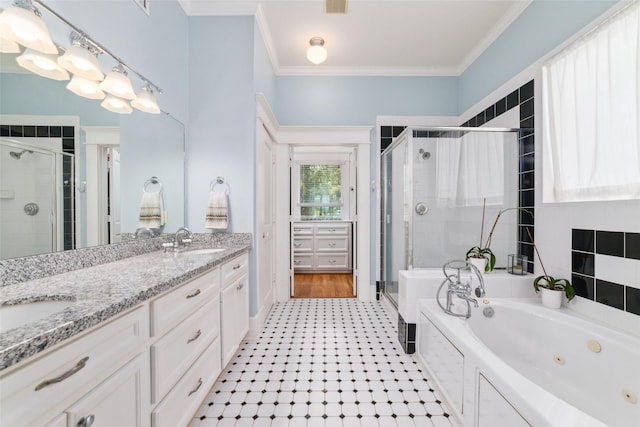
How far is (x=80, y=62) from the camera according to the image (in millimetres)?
1215

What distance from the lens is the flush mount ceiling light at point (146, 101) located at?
166cm

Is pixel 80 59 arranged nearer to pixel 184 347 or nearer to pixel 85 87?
pixel 85 87

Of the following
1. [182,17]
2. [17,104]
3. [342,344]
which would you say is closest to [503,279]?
[342,344]

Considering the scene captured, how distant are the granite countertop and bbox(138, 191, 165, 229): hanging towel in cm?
34

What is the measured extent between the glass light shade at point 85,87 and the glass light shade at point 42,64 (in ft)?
0.11

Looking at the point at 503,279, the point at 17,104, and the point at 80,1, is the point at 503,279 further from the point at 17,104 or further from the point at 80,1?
the point at 80,1

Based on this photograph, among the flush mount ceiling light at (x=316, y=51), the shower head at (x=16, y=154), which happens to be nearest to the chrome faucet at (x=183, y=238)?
the shower head at (x=16, y=154)

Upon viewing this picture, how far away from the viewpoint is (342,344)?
85.4 inches

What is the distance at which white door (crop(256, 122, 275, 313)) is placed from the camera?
2341 millimetres

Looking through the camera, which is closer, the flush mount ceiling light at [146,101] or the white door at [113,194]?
the white door at [113,194]

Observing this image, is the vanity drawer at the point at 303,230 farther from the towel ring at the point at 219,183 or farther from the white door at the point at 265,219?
the towel ring at the point at 219,183

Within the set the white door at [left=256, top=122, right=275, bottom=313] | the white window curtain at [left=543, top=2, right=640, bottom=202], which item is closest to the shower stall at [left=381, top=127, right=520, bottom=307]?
the white window curtain at [left=543, top=2, right=640, bottom=202]

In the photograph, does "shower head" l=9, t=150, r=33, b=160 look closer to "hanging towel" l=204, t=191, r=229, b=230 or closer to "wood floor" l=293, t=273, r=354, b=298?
"hanging towel" l=204, t=191, r=229, b=230

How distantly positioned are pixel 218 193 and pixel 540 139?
2443mm
